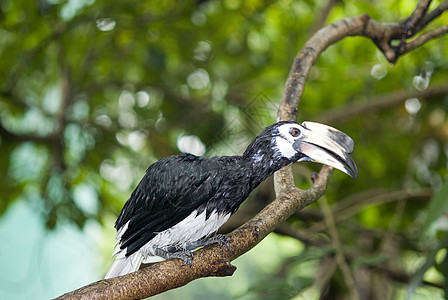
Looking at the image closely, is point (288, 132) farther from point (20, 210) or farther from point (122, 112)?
point (20, 210)

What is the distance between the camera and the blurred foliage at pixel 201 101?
7.20 ft

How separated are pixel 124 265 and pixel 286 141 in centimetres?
38

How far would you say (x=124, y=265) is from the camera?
101 centimetres

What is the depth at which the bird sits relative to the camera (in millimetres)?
902

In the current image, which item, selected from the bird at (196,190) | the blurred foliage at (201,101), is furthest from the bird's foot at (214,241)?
the blurred foliage at (201,101)

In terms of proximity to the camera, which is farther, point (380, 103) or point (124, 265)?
point (380, 103)

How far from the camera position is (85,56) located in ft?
8.00

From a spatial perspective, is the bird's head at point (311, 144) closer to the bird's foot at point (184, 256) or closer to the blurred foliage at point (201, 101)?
the bird's foot at point (184, 256)

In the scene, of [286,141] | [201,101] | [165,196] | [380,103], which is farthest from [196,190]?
[201,101]

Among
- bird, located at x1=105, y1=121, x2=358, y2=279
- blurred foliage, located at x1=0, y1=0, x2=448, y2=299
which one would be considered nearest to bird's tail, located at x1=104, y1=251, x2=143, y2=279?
bird, located at x1=105, y1=121, x2=358, y2=279

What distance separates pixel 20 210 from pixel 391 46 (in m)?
2.36

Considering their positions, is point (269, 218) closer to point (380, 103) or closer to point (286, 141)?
point (286, 141)

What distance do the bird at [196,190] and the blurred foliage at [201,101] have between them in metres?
1.18

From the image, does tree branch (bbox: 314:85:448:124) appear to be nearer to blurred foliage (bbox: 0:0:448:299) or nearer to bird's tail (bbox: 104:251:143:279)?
blurred foliage (bbox: 0:0:448:299)
